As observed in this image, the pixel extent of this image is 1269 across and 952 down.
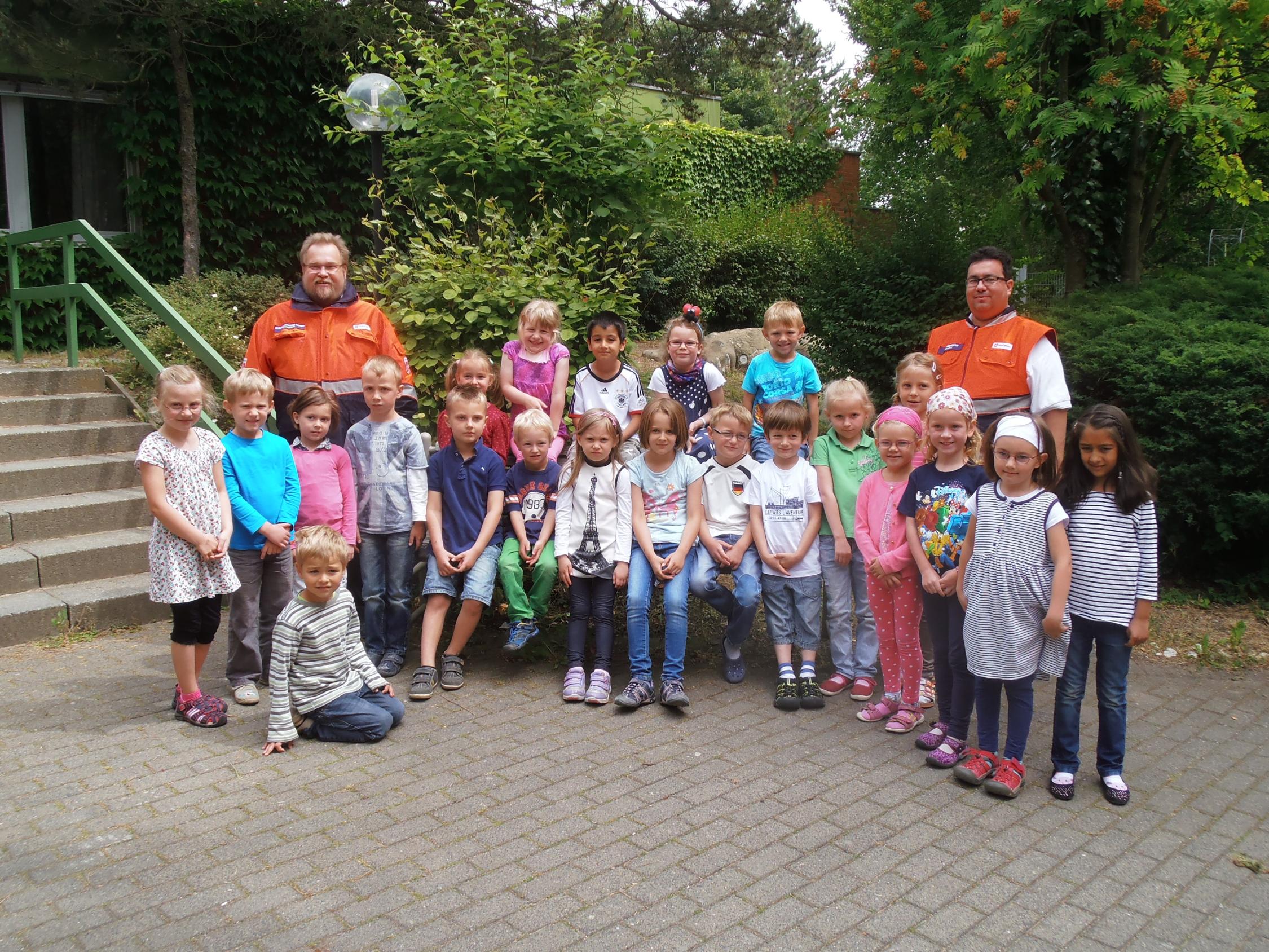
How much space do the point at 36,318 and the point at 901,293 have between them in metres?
8.66

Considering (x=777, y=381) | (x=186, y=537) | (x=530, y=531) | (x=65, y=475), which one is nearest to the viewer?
(x=186, y=537)

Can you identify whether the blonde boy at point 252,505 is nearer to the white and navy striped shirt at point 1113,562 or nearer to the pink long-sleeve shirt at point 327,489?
the pink long-sleeve shirt at point 327,489

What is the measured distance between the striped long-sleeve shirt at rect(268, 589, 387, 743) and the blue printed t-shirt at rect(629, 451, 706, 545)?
1.57 meters

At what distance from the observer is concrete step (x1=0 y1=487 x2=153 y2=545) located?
6.28 metres

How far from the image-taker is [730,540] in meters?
5.23

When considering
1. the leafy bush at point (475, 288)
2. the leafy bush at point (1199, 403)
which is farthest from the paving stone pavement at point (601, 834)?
the leafy bush at point (475, 288)

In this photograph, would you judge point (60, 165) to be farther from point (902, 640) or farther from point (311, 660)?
point (902, 640)

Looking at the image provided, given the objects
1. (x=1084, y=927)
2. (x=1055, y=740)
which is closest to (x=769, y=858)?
(x=1084, y=927)

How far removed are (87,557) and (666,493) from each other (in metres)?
3.64

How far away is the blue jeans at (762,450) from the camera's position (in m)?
5.44

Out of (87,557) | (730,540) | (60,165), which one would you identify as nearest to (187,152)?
(60,165)

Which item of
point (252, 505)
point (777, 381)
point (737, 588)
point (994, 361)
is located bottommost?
point (737, 588)

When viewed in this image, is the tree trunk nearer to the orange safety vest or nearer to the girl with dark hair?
the orange safety vest

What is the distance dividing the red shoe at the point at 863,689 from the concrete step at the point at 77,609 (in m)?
4.00
